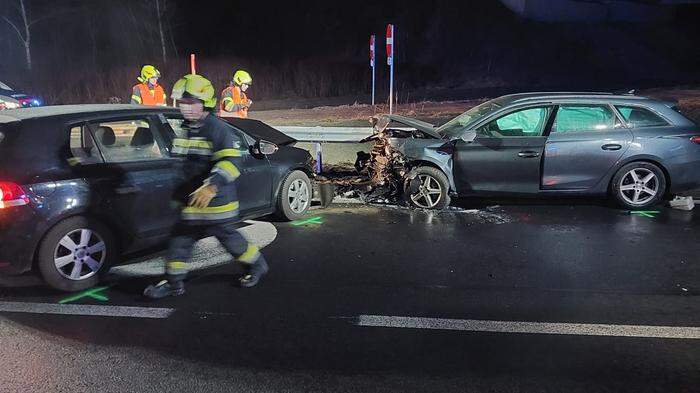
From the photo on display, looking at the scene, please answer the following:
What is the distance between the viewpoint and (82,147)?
195 inches

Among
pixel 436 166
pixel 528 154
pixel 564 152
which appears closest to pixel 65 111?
pixel 436 166

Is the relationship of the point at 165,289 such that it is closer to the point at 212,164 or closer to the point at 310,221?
the point at 212,164

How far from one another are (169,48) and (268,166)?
39312mm

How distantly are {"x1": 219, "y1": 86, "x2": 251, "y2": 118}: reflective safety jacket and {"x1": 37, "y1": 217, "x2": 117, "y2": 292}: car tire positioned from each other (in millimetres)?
4771

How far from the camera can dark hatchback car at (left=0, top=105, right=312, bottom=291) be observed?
447 cm

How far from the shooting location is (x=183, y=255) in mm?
4523

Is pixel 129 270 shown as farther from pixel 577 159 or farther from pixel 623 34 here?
pixel 623 34

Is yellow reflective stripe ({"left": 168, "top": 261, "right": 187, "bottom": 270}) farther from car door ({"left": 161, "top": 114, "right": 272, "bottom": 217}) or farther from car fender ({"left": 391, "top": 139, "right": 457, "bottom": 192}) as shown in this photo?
car fender ({"left": 391, "top": 139, "right": 457, "bottom": 192})

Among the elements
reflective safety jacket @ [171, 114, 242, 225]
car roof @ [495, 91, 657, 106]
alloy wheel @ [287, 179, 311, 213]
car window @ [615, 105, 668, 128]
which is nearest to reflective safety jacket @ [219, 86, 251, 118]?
→ alloy wheel @ [287, 179, 311, 213]

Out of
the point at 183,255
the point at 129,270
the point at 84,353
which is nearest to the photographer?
the point at 84,353

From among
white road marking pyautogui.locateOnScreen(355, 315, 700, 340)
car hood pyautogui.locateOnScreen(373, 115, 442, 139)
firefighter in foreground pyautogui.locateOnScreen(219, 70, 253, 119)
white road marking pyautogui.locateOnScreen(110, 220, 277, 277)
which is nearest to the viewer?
white road marking pyautogui.locateOnScreen(355, 315, 700, 340)

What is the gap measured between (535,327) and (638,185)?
160 inches

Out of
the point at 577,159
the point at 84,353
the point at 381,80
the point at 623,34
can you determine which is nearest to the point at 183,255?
the point at 84,353

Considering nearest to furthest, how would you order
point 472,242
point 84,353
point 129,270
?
point 84,353 → point 129,270 → point 472,242
